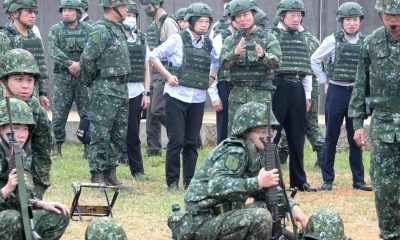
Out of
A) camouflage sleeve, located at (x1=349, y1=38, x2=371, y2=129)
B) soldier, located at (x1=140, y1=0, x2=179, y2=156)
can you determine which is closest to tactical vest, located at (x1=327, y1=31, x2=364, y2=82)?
camouflage sleeve, located at (x1=349, y1=38, x2=371, y2=129)

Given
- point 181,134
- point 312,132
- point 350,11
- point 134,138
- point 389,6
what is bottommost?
point 312,132

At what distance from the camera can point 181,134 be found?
12367 millimetres

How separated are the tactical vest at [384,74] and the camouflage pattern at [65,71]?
6012mm

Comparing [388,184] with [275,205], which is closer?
[275,205]

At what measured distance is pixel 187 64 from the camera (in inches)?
488

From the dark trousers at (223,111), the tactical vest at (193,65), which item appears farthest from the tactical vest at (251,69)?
the dark trousers at (223,111)

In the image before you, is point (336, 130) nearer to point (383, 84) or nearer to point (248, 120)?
point (383, 84)

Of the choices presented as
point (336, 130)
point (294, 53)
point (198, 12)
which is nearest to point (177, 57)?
point (198, 12)

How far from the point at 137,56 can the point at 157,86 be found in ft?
7.16

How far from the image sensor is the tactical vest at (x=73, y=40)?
14930mm

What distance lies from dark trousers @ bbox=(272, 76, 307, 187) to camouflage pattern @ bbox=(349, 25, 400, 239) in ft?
10.5

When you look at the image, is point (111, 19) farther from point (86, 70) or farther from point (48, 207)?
point (48, 207)

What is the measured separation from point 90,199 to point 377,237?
10.6 feet

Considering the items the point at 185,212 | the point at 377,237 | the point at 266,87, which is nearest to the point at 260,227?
the point at 185,212
